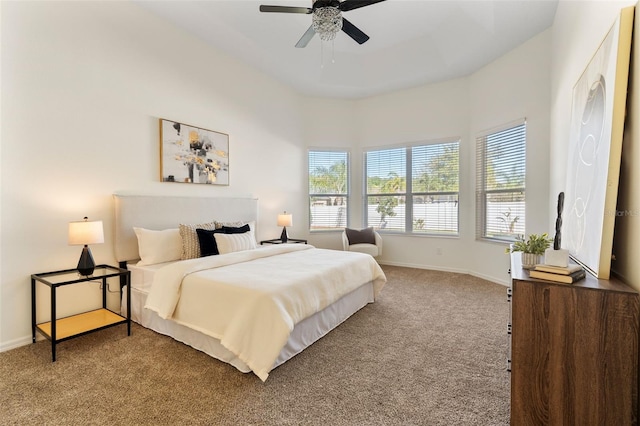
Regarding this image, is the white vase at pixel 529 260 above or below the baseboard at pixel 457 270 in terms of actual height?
above

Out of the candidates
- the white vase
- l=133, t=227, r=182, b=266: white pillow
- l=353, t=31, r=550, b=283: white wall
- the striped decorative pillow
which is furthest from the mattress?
l=353, t=31, r=550, b=283: white wall

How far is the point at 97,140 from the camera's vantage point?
3.09 metres

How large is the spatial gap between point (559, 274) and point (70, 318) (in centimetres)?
377

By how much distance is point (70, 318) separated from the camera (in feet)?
9.20

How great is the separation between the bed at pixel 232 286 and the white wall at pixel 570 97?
6.19ft

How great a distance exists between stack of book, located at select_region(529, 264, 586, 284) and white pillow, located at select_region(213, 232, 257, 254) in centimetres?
290

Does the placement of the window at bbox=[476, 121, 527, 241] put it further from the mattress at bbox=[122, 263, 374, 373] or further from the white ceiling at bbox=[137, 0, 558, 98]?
the mattress at bbox=[122, 263, 374, 373]

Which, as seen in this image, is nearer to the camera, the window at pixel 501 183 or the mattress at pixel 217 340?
the mattress at pixel 217 340

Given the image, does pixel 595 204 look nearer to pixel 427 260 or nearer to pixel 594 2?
pixel 594 2

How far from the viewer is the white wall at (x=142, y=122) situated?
261 cm

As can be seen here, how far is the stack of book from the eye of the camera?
4.57 ft

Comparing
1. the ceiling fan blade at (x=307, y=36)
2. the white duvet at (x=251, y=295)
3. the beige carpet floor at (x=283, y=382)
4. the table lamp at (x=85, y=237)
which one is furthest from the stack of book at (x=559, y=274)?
the table lamp at (x=85, y=237)

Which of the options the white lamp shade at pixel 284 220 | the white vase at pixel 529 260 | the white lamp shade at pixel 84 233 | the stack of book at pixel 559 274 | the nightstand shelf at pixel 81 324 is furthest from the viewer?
the white lamp shade at pixel 284 220

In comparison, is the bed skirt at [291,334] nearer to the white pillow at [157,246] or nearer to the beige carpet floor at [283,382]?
the beige carpet floor at [283,382]
